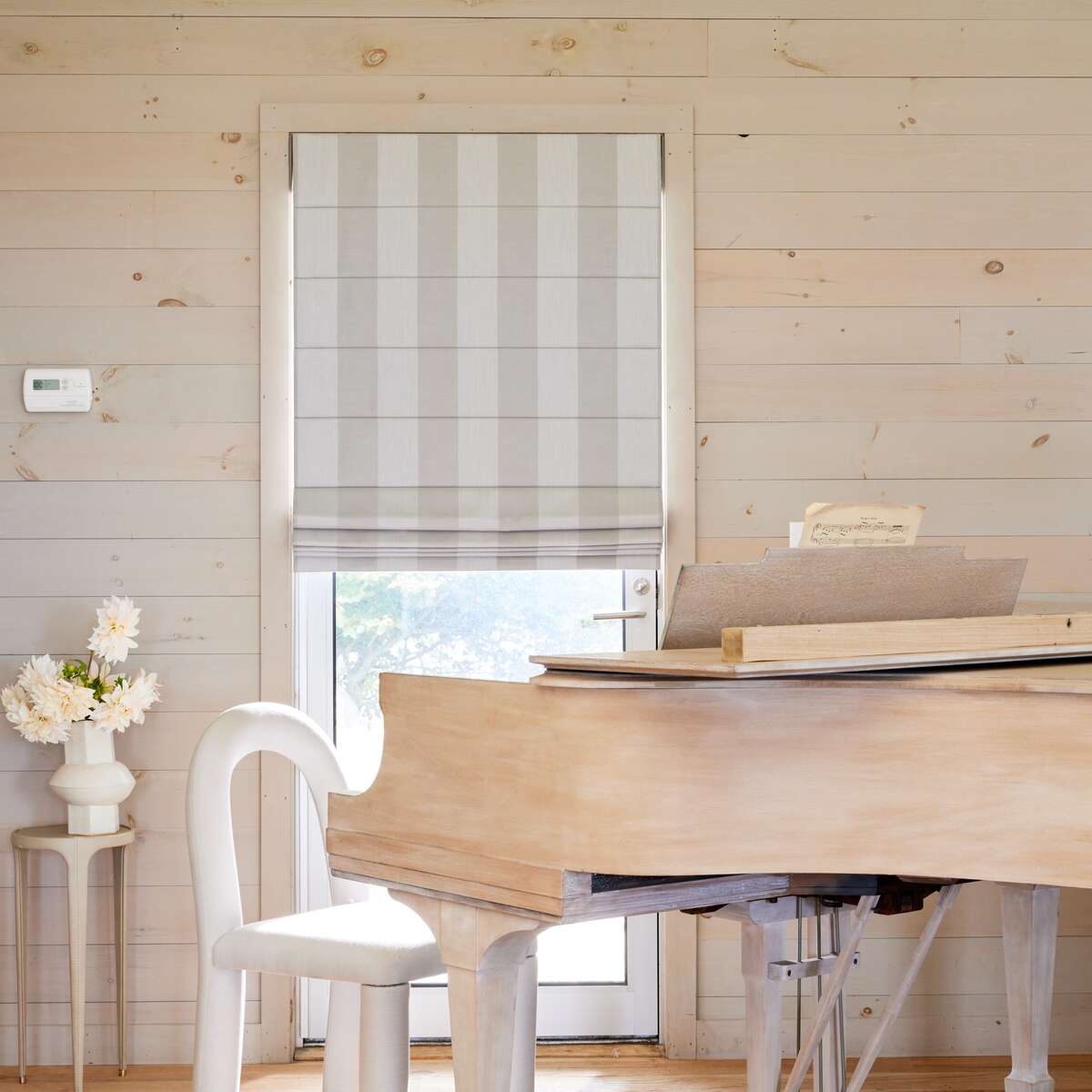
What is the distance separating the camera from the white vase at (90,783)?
2625 mm

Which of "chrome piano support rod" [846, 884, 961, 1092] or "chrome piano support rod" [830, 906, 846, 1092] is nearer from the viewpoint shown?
"chrome piano support rod" [846, 884, 961, 1092]

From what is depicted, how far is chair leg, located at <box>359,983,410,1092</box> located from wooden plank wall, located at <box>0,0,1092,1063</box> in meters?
1.03

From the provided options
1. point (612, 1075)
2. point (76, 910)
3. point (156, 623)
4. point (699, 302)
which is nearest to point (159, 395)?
point (156, 623)

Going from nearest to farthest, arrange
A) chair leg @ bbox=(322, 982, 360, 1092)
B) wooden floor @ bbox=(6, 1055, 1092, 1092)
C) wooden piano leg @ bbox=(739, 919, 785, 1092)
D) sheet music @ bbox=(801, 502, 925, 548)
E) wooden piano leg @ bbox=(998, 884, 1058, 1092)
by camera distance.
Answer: sheet music @ bbox=(801, 502, 925, 548), wooden piano leg @ bbox=(739, 919, 785, 1092), wooden piano leg @ bbox=(998, 884, 1058, 1092), chair leg @ bbox=(322, 982, 360, 1092), wooden floor @ bbox=(6, 1055, 1092, 1092)

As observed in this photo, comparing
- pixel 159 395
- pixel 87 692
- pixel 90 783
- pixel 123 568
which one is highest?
pixel 159 395

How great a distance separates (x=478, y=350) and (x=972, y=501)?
1.25 meters

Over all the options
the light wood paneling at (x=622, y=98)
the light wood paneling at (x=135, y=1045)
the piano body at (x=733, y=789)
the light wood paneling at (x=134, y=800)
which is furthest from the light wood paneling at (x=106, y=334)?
the piano body at (x=733, y=789)

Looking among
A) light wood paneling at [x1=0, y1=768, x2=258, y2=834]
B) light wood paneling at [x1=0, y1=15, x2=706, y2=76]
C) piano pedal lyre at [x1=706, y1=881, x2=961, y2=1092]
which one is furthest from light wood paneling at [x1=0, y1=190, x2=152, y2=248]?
piano pedal lyre at [x1=706, y1=881, x2=961, y2=1092]

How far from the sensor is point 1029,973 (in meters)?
2.05

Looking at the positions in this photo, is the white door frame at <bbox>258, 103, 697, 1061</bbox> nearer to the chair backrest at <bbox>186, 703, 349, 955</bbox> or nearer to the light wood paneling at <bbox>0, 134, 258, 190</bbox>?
the light wood paneling at <bbox>0, 134, 258, 190</bbox>

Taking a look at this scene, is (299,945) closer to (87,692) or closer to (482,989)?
(482,989)

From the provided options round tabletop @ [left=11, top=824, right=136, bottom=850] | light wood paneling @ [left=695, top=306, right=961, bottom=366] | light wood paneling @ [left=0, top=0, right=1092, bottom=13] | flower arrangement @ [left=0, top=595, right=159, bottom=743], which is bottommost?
round tabletop @ [left=11, top=824, right=136, bottom=850]

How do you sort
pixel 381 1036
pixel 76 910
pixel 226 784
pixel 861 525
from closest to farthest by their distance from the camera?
pixel 861 525, pixel 381 1036, pixel 226 784, pixel 76 910

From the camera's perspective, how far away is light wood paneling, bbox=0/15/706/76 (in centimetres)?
290
